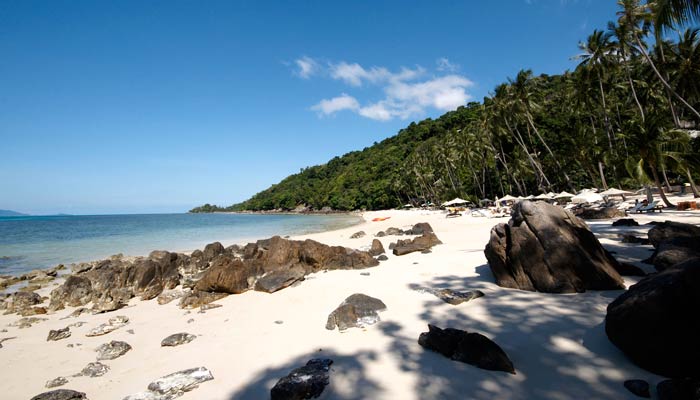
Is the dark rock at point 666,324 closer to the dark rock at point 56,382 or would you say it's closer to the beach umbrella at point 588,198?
the dark rock at point 56,382

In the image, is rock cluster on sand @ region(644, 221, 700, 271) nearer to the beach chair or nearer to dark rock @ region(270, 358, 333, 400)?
dark rock @ region(270, 358, 333, 400)

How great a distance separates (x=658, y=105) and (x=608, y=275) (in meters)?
46.6

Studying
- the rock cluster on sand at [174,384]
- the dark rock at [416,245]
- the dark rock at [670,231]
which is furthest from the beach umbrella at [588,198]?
the rock cluster on sand at [174,384]

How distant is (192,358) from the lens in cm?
431

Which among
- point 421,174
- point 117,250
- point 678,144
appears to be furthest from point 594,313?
point 421,174

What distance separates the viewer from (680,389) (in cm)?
234

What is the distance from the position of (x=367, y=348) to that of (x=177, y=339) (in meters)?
3.23

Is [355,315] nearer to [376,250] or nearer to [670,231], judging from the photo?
[376,250]

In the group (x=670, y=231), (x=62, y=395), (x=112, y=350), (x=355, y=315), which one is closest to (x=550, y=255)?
(x=355, y=315)

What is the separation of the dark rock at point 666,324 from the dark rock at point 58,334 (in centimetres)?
881

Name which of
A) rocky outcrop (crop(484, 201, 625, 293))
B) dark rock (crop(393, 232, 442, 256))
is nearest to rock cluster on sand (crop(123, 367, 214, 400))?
rocky outcrop (crop(484, 201, 625, 293))

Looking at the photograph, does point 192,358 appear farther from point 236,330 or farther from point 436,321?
point 436,321

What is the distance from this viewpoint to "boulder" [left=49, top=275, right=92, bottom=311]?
8281mm

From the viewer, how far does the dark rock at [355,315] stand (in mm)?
4656
